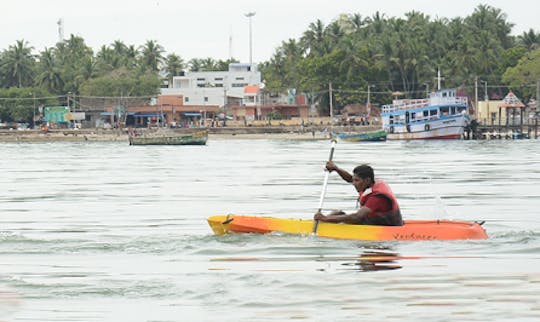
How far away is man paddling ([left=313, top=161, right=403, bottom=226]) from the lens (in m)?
19.8

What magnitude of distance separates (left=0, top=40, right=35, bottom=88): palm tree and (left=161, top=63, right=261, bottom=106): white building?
58.6ft

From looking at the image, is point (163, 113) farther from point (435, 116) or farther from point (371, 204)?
point (371, 204)

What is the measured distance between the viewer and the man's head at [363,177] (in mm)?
19719

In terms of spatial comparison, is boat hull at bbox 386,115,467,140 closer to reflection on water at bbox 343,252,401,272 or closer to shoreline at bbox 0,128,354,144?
shoreline at bbox 0,128,354,144

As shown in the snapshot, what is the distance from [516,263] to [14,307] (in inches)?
313

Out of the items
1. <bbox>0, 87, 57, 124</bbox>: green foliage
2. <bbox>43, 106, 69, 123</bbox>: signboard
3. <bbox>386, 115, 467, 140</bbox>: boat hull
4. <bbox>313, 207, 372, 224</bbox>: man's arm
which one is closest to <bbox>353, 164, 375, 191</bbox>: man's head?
<bbox>313, 207, 372, 224</bbox>: man's arm

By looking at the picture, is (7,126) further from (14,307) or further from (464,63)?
(14,307)

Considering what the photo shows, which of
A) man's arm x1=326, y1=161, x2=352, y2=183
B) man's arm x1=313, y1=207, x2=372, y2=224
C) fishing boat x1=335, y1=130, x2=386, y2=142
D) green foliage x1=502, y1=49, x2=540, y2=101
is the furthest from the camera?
green foliage x1=502, y1=49, x2=540, y2=101

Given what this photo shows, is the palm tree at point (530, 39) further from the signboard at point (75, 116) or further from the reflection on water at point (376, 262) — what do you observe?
the reflection on water at point (376, 262)

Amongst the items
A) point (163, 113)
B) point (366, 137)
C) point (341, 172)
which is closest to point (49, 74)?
point (163, 113)

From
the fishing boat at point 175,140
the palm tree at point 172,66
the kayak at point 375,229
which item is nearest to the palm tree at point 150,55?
the palm tree at point 172,66

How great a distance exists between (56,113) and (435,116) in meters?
57.8

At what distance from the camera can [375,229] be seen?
20.0 m

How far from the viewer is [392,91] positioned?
130500mm
